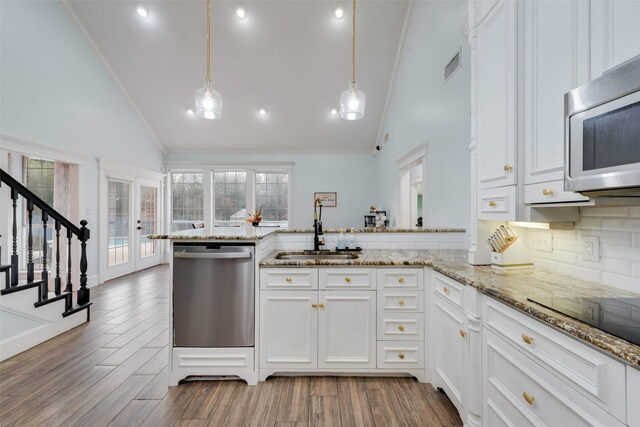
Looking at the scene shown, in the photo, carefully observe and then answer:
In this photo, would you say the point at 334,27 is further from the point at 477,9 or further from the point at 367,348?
the point at 367,348

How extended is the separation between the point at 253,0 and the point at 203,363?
4542 mm

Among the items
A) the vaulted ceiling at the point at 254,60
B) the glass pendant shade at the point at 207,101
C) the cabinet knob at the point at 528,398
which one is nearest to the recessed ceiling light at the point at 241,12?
the vaulted ceiling at the point at 254,60

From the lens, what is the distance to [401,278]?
216 cm

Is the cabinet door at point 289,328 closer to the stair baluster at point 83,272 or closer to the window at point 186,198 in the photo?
the stair baluster at point 83,272

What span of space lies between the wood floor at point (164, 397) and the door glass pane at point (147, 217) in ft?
12.2

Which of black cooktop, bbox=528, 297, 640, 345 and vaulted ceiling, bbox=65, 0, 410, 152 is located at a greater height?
vaulted ceiling, bbox=65, 0, 410, 152

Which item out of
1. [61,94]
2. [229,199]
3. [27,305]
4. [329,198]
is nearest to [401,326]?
[27,305]

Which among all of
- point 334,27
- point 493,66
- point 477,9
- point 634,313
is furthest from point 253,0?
point 634,313

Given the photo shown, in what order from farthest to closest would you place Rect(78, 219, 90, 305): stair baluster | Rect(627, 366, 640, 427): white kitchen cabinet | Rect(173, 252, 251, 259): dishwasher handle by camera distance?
Rect(78, 219, 90, 305): stair baluster
Rect(173, 252, 251, 259): dishwasher handle
Rect(627, 366, 640, 427): white kitchen cabinet

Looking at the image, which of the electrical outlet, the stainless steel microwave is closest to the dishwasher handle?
the stainless steel microwave

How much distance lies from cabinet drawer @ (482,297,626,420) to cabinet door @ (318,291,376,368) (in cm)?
95

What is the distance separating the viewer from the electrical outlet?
1465mm

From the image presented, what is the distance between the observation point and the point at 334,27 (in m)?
4.52

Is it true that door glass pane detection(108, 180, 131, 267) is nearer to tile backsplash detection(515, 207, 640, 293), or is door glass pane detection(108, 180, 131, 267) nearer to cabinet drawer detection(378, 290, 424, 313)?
cabinet drawer detection(378, 290, 424, 313)
